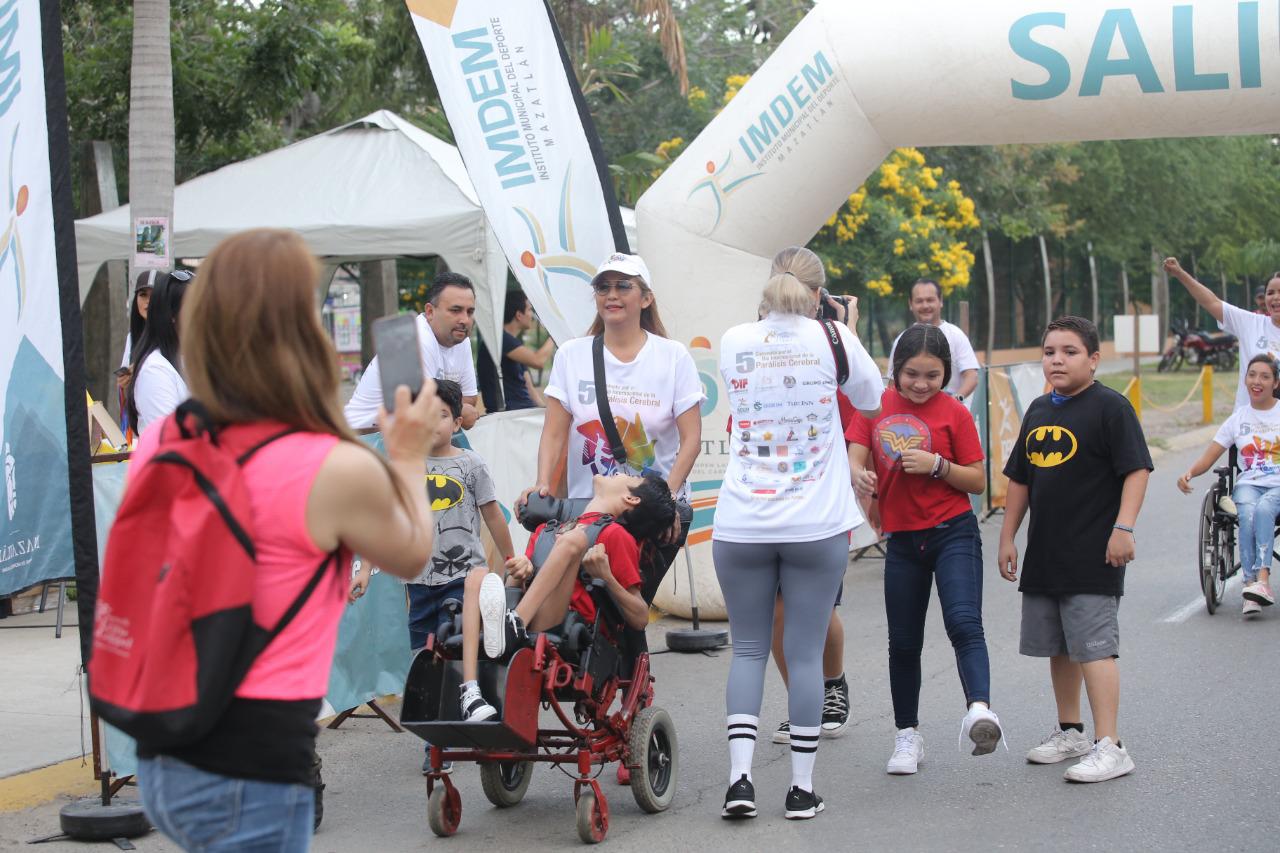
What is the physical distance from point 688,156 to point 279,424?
6.21m

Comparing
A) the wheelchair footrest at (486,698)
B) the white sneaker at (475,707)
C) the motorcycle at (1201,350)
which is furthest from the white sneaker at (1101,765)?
the motorcycle at (1201,350)

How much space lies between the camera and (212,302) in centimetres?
256

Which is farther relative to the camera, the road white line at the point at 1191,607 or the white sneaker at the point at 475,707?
the road white line at the point at 1191,607

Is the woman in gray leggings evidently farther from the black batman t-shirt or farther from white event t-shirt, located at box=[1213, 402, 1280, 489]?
white event t-shirt, located at box=[1213, 402, 1280, 489]

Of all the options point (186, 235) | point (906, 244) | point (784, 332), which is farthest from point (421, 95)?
point (784, 332)

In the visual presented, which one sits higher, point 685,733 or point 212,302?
point 212,302

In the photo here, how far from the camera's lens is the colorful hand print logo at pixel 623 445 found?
5719 millimetres

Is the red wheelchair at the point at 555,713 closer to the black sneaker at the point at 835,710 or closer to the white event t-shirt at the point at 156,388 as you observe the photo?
the black sneaker at the point at 835,710

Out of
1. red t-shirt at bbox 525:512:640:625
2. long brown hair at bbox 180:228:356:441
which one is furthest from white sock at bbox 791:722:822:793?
long brown hair at bbox 180:228:356:441

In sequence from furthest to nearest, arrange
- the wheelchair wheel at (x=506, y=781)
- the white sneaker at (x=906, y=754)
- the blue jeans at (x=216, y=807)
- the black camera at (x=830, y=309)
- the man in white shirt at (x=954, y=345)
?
the man in white shirt at (x=954, y=345), the black camera at (x=830, y=309), the white sneaker at (x=906, y=754), the wheelchair wheel at (x=506, y=781), the blue jeans at (x=216, y=807)

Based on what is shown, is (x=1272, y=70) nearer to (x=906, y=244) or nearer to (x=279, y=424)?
(x=279, y=424)

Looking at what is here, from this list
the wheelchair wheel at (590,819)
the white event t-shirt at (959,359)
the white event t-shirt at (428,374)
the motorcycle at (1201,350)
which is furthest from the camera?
the motorcycle at (1201,350)

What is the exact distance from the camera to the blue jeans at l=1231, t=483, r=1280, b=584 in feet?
29.2

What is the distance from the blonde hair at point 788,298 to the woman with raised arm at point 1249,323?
4.62 m
